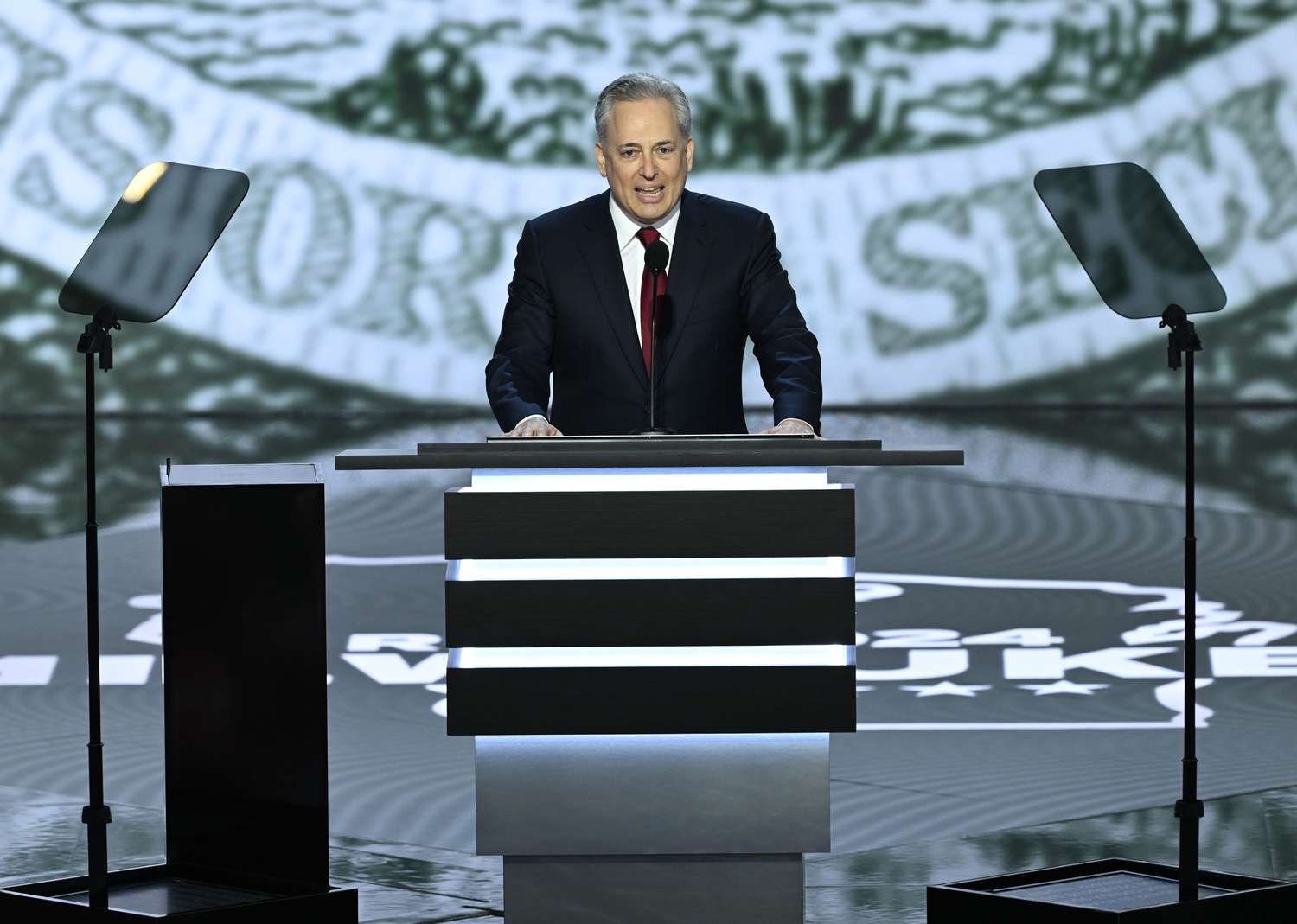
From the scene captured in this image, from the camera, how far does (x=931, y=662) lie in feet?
16.8

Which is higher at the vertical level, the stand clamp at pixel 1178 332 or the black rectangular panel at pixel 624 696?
the stand clamp at pixel 1178 332

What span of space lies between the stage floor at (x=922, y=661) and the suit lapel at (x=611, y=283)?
762 mm

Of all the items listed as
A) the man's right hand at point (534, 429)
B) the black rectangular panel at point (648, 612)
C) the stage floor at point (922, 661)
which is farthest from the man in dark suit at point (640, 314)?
the stage floor at point (922, 661)

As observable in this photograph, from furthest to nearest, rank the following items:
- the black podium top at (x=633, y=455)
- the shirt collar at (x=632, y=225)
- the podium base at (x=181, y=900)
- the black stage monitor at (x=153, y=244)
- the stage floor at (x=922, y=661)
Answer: the stage floor at (x=922, y=661), the shirt collar at (x=632, y=225), the black stage monitor at (x=153, y=244), the podium base at (x=181, y=900), the black podium top at (x=633, y=455)

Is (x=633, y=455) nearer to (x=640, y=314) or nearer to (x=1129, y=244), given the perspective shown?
(x=640, y=314)

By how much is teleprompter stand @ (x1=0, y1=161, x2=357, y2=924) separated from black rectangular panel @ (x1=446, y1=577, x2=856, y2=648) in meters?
0.33

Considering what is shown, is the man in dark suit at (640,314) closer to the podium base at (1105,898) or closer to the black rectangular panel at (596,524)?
the black rectangular panel at (596,524)

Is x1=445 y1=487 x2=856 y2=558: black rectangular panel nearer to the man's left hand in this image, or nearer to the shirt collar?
the man's left hand

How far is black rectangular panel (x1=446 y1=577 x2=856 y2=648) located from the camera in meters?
2.20

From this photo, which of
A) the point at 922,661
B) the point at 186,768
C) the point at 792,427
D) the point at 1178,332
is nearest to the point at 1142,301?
the point at 1178,332

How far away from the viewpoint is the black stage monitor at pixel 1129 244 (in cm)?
242

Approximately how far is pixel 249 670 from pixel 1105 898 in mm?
1182

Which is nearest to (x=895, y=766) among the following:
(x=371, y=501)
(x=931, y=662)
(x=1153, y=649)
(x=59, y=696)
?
(x=931, y=662)

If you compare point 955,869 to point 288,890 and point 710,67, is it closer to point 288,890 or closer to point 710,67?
point 288,890
